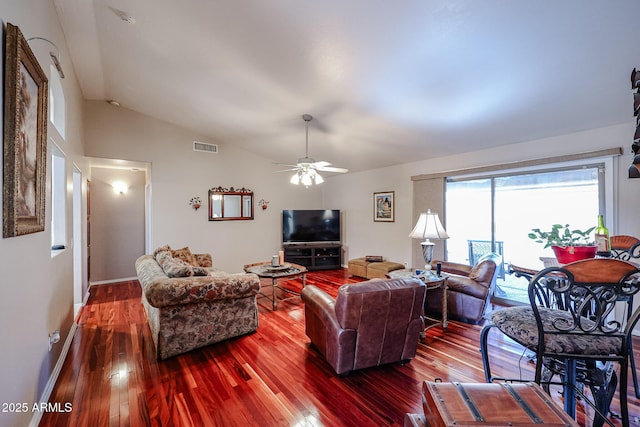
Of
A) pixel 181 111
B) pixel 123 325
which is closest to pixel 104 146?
pixel 181 111

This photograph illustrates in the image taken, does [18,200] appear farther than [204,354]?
No

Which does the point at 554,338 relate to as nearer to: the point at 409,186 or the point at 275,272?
the point at 275,272

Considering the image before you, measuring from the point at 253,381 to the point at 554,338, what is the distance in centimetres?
217

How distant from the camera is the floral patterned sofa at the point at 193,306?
8.64ft

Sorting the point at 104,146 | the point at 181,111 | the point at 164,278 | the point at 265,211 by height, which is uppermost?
the point at 181,111

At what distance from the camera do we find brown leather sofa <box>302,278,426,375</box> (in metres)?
2.23

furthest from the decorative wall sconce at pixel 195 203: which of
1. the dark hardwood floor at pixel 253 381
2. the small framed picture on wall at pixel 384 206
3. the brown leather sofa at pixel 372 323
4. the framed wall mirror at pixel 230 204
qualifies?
the brown leather sofa at pixel 372 323

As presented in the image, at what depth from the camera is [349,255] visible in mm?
7156

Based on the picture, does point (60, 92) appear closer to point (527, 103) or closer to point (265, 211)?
point (265, 211)

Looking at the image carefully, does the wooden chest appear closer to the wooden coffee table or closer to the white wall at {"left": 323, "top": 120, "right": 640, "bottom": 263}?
the wooden coffee table

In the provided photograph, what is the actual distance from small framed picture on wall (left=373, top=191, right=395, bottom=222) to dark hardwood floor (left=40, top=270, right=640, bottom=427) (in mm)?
3033

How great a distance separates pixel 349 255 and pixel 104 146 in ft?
18.8

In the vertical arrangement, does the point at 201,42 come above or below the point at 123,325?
above

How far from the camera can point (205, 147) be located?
600 cm
